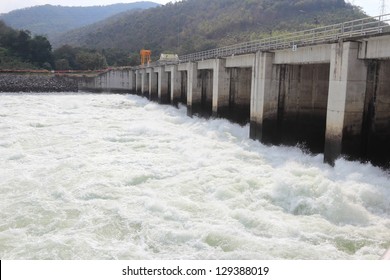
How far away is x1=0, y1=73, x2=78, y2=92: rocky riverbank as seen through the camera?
68062 mm

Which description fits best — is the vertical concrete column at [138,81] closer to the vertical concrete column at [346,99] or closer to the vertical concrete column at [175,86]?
the vertical concrete column at [175,86]

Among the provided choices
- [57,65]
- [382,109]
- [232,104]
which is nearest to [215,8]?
A: [57,65]

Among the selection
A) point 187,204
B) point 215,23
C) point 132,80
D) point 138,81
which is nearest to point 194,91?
point 187,204

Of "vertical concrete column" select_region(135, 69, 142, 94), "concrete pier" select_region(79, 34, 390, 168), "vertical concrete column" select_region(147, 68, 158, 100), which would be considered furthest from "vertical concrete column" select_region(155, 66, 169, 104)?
"vertical concrete column" select_region(135, 69, 142, 94)

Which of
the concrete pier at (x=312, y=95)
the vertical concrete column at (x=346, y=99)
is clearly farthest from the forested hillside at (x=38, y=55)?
the vertical concrete column at (x=346, y=99)

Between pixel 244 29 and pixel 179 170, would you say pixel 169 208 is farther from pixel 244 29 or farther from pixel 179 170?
pixel 244 29

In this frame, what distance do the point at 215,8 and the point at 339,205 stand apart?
176222 millimetres

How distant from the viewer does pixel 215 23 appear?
14138cm

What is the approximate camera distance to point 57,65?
315 feet

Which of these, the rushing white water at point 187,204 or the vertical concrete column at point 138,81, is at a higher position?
the vertical concrete column at point 138,81

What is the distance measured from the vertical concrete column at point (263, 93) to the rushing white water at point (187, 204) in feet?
7.47

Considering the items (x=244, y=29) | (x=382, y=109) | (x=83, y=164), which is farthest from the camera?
(x=244, y=29)

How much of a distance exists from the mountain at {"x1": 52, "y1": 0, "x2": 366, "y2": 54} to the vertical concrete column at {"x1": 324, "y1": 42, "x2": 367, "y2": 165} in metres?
72.4

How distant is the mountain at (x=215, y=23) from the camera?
114500mm
